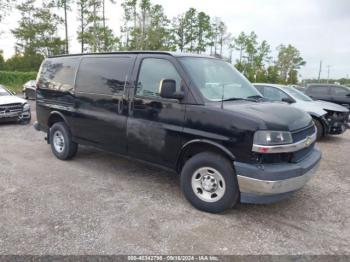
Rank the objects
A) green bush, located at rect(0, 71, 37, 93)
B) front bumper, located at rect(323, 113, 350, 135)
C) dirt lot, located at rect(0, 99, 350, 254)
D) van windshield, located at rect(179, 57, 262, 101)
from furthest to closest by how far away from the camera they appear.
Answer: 1. green bush, located at rect(0, 71, 37, 93)
2. front bumper, located at rect(323, 113, 350, 135)
3. van windshield, located at rect(179, 57, 262, 101)
4. dirt lot, located at rect(0, 99, 350, 254)

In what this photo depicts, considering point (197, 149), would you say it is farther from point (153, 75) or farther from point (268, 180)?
point (153, 75)

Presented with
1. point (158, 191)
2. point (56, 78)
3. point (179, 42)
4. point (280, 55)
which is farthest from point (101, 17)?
point (158, 191)

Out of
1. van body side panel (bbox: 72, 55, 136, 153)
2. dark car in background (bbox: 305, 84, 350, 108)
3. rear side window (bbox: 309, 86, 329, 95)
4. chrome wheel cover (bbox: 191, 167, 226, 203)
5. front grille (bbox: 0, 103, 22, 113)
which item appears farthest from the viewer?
rear side window (bbox: 309, 86, 329, 95)

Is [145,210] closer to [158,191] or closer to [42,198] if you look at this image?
[158,191]

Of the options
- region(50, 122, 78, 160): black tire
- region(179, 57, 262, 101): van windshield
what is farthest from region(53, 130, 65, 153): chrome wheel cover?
region(179, 57, 262, 101): van windshield

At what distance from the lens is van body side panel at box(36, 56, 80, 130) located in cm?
579

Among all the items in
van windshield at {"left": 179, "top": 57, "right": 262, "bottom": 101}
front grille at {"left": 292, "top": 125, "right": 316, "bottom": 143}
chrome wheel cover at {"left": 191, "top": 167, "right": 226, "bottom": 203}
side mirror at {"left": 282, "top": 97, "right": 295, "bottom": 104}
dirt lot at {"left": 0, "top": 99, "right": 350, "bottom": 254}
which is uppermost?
van windshield at {"left": 179, "top": 57, "right": 262, "bottom": 101}

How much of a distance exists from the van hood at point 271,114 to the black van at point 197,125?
0.5 inches

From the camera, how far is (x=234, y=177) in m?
3.77

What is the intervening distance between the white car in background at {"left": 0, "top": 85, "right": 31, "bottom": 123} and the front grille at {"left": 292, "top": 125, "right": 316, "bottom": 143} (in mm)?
9291

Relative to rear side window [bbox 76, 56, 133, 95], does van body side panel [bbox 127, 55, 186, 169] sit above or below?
below

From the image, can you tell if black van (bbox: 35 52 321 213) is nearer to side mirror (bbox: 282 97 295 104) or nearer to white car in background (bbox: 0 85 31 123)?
side mirror (bbox: 282 97 295 104)

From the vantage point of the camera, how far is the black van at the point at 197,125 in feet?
11.9

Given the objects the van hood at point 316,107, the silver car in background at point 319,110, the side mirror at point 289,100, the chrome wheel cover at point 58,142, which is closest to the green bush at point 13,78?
the chrome wheel cover at point 58,142
